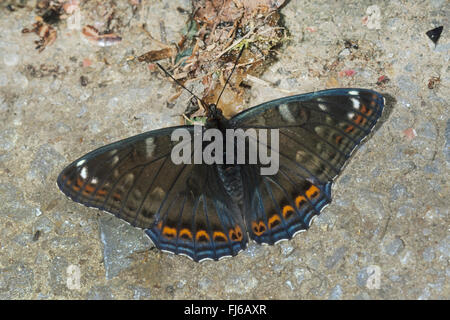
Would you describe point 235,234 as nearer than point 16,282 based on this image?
Yes

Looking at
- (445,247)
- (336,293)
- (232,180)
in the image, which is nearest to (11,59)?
(232,180)

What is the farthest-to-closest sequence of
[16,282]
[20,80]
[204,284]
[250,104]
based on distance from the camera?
1. [20,80]
2. [250,104]
3. [16,282]
4. [204,284]

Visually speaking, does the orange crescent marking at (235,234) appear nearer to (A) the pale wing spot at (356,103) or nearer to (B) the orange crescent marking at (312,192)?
(B) the orange crescent marking at (312,192)

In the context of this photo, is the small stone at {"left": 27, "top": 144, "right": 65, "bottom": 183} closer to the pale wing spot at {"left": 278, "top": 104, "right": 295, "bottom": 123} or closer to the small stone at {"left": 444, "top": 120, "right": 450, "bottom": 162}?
the pale wing spot at {"left": 278, "top": 104, "right": 295, "bottom": 123}

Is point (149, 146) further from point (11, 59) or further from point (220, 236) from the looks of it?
point (11, 59)

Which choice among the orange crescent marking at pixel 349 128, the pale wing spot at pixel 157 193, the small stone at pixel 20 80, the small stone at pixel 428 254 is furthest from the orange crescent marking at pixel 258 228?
the small stone at pixel 20 80

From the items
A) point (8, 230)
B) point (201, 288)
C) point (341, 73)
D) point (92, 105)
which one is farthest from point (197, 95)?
point (8, 230)

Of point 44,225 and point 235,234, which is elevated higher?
point 235,234

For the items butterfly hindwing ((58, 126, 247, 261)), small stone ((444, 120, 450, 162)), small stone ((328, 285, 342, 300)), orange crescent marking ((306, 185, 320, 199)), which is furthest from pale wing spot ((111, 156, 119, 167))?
small stone ((444, 120, 450, 162))
